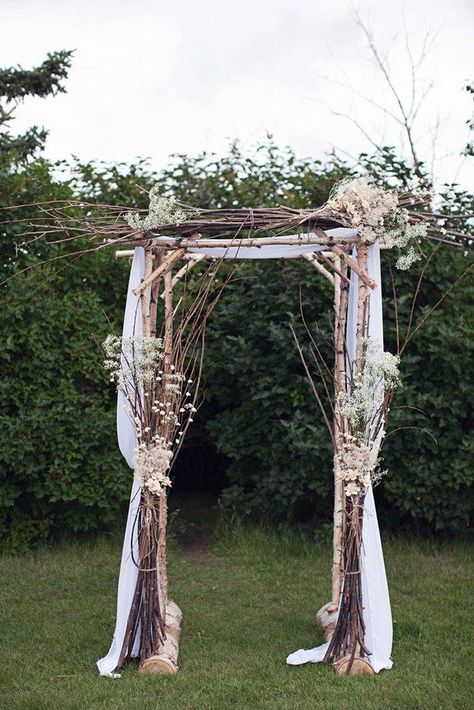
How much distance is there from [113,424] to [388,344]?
2107 mm

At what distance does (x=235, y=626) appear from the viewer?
16.6 ft

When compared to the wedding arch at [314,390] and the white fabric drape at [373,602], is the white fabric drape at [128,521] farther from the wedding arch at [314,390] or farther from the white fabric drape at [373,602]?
the white fabric drape at [373,602]

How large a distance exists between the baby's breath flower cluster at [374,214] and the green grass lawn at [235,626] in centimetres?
197

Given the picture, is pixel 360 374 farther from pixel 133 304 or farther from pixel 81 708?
pixel 81 708

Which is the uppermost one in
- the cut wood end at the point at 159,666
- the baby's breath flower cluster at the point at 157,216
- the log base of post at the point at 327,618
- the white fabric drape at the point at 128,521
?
the baby's breath flower cluster at the point at 157,216

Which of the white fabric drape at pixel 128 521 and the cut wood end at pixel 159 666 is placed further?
the white fabric drape at pixel 128 521

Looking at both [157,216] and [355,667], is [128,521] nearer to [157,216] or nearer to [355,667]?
[355,667]

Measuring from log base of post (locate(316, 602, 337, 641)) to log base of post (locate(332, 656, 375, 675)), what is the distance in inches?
13.6

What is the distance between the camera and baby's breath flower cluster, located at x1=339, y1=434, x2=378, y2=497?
13.9 ft

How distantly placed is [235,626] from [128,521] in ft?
3.38

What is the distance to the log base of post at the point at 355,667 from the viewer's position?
4262 millimetres

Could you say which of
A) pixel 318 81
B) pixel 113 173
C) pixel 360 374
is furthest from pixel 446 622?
pixel 318 81

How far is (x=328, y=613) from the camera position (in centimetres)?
492

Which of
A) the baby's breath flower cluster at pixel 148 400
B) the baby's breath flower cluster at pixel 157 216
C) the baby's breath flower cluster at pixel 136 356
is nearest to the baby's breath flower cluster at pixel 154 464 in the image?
the baby's breath flower cluster at pixel 148 400
